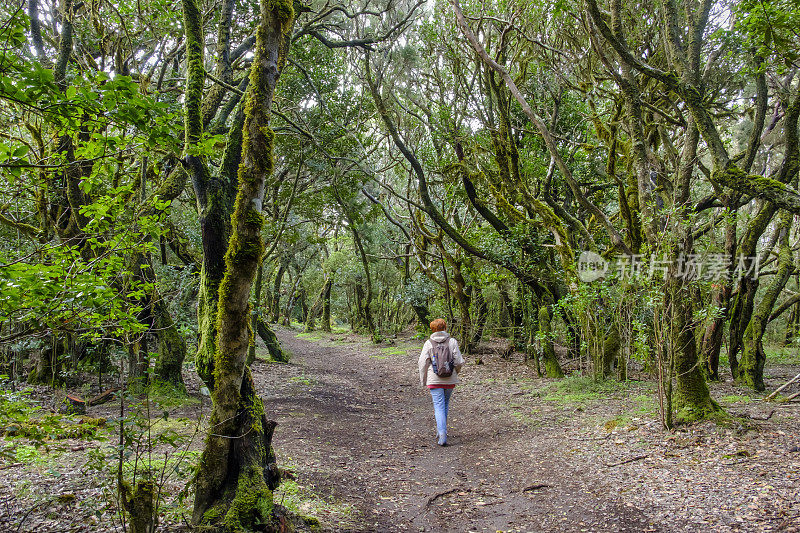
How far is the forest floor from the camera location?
13.5 feet

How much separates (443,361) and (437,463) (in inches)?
58.4

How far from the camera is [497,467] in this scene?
6191mm

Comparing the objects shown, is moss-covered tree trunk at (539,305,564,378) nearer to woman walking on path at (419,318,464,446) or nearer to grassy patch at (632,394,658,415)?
grassy patch at (632,394,658,415)

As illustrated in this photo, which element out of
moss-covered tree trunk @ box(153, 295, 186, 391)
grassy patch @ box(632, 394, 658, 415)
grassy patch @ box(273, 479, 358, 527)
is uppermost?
moss-covered tree trunk @ box(153, 295, 186, 391)

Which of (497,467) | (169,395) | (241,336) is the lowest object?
(497,467)

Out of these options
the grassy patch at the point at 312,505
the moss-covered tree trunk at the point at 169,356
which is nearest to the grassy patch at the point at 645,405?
the grassy patch at the point at 312,505

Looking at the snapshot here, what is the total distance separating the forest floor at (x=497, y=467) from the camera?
4.11 meters

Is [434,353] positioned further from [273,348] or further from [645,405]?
[273,348]

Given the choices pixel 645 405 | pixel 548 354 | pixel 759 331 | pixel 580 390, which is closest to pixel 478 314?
pixel 548 354

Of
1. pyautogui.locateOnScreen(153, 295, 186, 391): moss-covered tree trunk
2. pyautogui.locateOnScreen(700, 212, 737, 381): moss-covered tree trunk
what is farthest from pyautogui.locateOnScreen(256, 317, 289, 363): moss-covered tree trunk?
pyautogui.locateOnScreen(700, 212, 737, 381): moss-covered tree trunk

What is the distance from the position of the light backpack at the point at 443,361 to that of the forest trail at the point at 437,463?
3.76 ft

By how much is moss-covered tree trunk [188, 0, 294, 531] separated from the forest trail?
3.41 ft

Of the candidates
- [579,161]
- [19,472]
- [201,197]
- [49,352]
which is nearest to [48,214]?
[49,352]

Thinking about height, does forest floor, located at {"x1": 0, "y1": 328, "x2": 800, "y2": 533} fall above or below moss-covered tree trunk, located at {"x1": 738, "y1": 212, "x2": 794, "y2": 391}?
below
